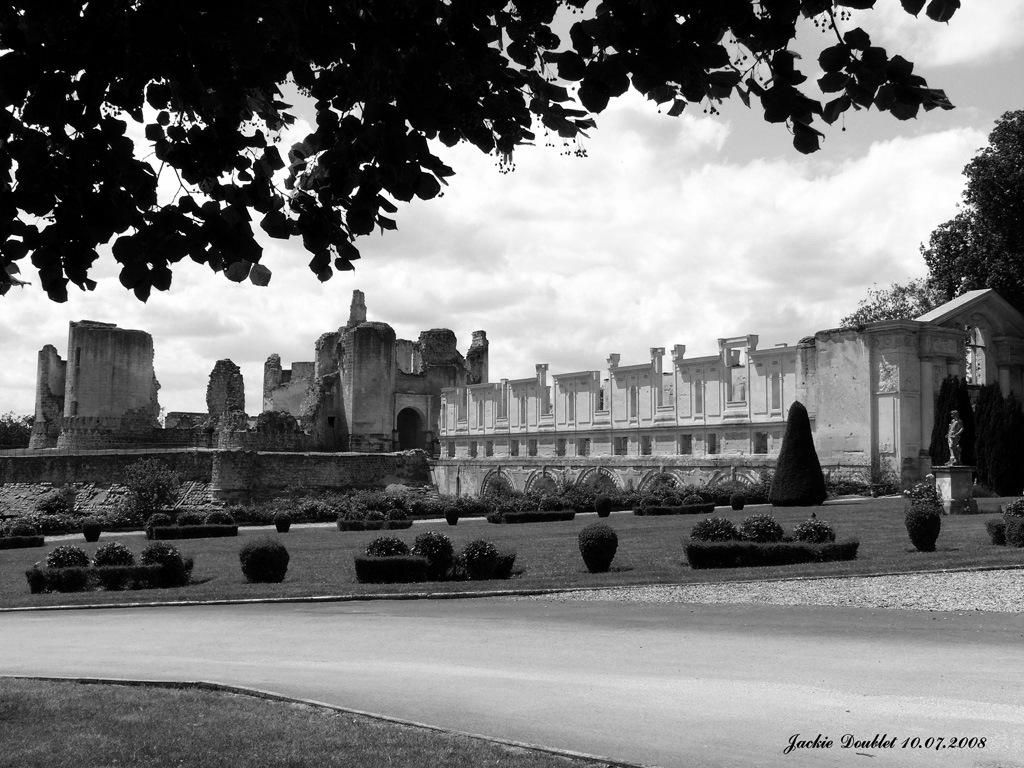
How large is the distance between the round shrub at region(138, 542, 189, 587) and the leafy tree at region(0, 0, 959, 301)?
13393 millimetres

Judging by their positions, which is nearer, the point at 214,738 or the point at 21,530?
the point at 214,738

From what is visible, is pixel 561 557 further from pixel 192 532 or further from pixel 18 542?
pixel 18 542

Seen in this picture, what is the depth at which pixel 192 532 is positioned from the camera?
30109 mm

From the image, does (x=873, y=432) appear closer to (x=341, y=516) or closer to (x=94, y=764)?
(x=341, y=516)

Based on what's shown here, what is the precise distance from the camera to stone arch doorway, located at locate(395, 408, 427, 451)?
199 ft

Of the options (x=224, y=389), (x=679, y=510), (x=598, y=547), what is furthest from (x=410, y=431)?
(x=598, y=547)

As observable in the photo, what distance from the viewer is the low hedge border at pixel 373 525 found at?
31078 millimetres

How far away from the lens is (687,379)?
42.2m

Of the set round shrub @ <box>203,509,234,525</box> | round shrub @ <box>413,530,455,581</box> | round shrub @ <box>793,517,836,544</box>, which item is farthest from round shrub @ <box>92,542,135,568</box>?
round shrub @ <box>203,509,234,525</box>

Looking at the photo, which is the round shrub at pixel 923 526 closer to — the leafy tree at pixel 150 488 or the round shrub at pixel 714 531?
the round shrub at pixel 714 531

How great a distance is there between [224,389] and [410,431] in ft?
38.8

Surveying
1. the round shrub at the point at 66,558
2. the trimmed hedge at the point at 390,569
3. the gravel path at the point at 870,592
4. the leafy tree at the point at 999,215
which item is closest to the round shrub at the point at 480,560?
the trimmed hedge at the point at 390,569

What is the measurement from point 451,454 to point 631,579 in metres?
40.9

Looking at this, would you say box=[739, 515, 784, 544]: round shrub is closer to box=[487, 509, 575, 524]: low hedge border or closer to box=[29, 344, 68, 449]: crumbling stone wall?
box=[487, 509, 575, 524]: low hedge border
